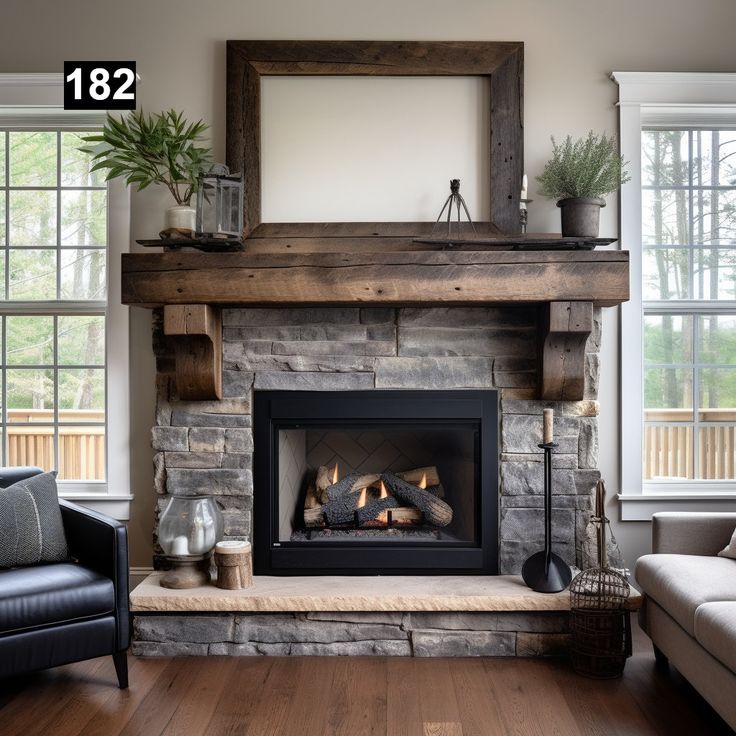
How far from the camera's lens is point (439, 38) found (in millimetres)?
3289

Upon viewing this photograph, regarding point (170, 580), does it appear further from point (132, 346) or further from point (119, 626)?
point (132, 346)

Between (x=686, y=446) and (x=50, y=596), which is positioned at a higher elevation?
(x=686, y=446)

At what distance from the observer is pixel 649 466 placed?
137 inches

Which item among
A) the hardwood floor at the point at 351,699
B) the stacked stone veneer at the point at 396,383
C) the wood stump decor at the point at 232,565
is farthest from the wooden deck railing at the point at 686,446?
the wood stump decor at the point at 232,565

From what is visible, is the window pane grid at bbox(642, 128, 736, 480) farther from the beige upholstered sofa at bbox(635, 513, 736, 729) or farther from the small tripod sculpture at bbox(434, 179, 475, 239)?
the small tripod sculpture at bbox(434, 179, 475, 239)

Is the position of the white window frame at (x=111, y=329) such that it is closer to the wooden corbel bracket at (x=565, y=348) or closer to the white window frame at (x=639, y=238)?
the wooden corbel bracket at (x=565, y=348)

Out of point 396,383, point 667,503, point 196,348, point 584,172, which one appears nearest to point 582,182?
point 584,172

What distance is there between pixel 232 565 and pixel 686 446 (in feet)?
7.02

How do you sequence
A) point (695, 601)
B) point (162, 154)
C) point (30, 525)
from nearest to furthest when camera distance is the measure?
point (695, 601), point (30, 525), point (162, 154)

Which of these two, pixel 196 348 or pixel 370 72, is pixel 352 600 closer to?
pixel 196 348

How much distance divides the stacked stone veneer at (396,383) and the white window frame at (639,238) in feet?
0.81

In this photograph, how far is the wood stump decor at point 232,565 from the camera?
9.75ft

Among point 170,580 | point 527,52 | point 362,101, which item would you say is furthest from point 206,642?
point 527,52

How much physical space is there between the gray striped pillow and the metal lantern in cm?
117
